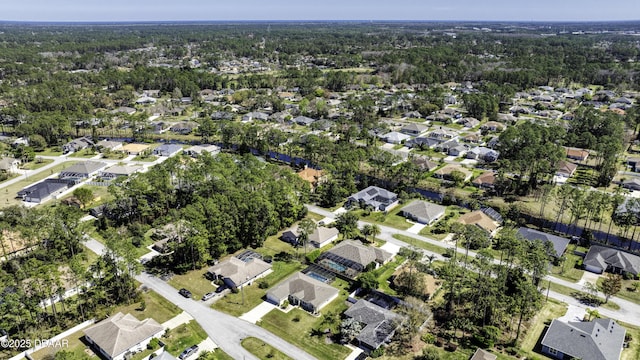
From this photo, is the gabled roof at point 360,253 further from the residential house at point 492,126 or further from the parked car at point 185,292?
the residential house at point 492,126

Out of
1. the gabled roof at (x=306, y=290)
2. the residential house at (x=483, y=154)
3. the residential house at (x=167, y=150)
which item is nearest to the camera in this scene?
the gabled roof at (x=306, y=290)

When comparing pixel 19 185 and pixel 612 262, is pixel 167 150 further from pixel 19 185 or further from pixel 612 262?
pixel 612 262

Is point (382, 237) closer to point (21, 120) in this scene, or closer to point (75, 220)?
point (75, 220)

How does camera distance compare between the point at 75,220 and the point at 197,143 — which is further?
the point at 197,143

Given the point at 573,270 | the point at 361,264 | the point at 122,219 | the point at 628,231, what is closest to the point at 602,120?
the point at 628,231

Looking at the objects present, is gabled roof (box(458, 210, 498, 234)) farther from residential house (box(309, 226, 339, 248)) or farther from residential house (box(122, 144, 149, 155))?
residential house (box(122, 144, 149, 155))

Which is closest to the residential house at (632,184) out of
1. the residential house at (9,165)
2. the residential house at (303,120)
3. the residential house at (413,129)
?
the residential house at (413,129)

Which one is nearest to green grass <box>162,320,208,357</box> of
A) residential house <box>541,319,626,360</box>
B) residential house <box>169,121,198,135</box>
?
residential house <box>541,319,626,360</box>

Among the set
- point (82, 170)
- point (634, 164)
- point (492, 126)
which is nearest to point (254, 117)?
point (82, 170)
